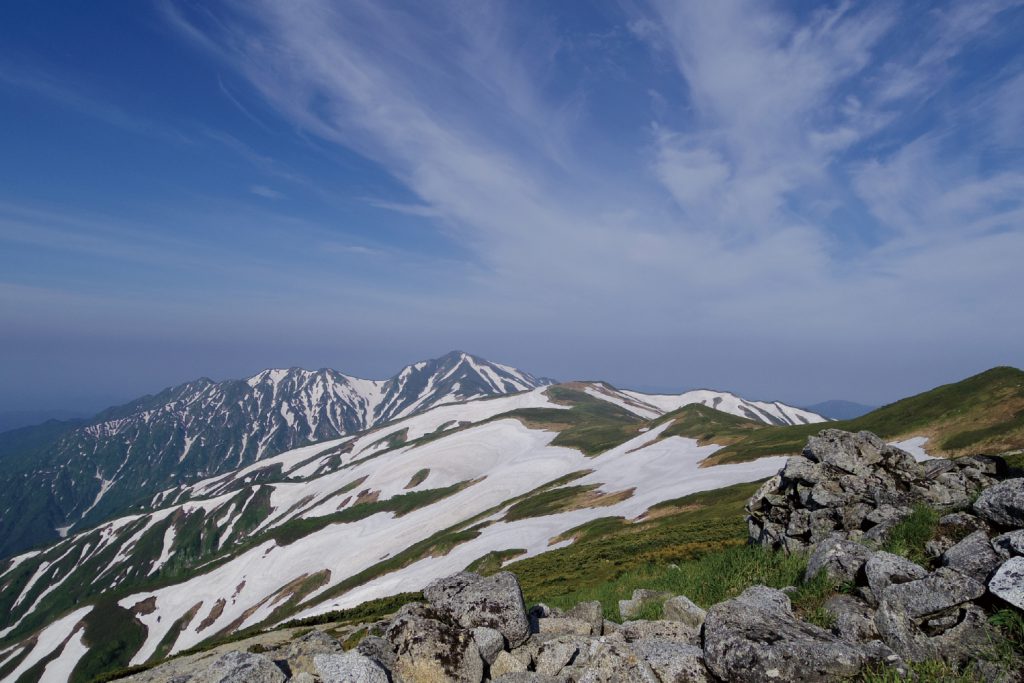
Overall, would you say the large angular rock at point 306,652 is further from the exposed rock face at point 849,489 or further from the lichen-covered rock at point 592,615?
the exposed rock face at point 849,489

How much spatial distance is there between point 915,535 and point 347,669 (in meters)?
13.9

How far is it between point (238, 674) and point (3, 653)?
201 m

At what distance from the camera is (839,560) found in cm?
1188

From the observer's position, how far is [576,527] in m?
64.3

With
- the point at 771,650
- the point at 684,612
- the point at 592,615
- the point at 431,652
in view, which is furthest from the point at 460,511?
the point at 771,650

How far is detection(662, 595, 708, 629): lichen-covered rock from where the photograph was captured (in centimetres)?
1262

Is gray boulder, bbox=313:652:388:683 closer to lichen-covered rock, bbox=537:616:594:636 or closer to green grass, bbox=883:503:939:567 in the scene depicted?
lichen-covered rock, bbox=537:616:594:636

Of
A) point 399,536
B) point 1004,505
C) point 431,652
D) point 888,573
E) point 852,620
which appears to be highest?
point 1004,505

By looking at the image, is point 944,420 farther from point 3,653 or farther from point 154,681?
point 3,653

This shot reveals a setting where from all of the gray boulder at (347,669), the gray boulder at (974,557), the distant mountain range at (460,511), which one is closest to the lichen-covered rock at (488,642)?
the gray boulder at (347,669)

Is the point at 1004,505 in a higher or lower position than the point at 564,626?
higher

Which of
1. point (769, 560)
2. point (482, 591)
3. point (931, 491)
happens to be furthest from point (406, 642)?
point (931, 491)

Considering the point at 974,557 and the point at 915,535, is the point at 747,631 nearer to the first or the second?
the point at 974,557

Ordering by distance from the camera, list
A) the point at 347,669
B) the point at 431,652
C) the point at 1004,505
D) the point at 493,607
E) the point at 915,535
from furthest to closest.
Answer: the point at 493,607, the point at 915,535, the point at 431,652, the point at 347,669, the point at 1004,505
